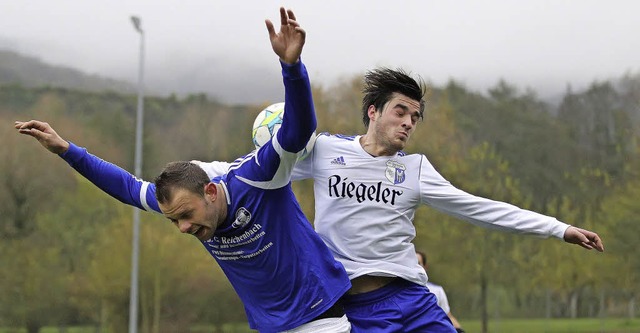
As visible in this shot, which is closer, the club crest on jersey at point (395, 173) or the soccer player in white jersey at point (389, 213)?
the soccer player in white jersey at point (389, 213)

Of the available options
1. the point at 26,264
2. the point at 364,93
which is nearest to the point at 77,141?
the point at 26,264

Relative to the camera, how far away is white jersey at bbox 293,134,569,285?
5043 millimetres

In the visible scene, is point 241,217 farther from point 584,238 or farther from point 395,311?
point 584,238

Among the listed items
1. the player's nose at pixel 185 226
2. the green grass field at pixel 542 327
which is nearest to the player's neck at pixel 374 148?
the player's nose at pixel 185 226

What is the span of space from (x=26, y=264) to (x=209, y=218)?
84.2ft

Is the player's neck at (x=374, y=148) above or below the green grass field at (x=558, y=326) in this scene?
above

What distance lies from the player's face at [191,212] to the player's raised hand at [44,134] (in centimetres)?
99

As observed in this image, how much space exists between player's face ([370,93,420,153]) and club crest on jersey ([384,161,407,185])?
4.0 inches

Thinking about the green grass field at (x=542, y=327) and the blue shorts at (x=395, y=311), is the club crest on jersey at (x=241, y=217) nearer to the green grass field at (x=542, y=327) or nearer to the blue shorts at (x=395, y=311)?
the blue shorts at (x=395, y=311)

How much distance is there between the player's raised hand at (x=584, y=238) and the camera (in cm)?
487

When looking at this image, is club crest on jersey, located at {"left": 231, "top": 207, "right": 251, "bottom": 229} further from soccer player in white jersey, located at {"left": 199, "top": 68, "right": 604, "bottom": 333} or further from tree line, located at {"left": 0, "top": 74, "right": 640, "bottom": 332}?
tree line, located at {"left": 0, "top": 74, "right": 640, "bottom": 332}

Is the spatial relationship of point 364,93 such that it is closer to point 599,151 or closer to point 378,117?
point 378,117

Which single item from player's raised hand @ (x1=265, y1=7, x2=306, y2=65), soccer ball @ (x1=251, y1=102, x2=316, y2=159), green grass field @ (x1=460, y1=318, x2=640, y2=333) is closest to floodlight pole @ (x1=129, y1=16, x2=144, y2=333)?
green grass field @ (x1=460, y1=318, x2=640, y2=333)

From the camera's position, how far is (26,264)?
92.7 feet
